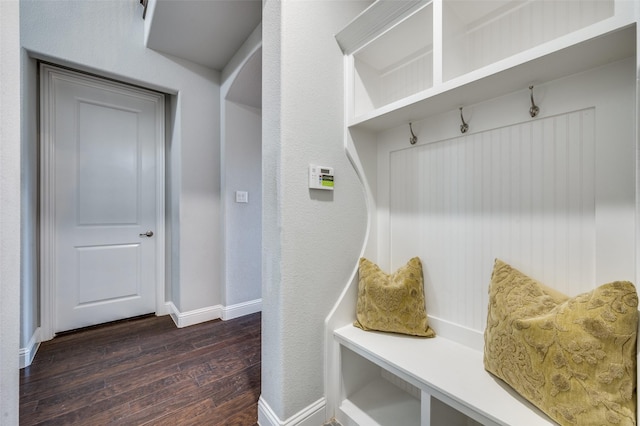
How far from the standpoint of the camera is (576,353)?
0.74 m

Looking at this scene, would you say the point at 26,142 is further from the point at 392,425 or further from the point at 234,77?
the point at 392,425

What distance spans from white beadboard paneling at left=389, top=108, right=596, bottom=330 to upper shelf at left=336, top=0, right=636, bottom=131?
19 cm

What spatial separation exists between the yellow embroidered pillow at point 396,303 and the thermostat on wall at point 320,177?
0.53 metres

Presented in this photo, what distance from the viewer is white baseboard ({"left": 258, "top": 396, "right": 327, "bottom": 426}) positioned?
1.20 meters

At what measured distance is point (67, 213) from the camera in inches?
88.7

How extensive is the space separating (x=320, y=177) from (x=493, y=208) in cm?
79

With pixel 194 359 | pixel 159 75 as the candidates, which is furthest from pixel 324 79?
pixel 194 359

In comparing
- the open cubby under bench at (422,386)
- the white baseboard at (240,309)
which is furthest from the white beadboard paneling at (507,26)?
the white baseboard at (240,309)

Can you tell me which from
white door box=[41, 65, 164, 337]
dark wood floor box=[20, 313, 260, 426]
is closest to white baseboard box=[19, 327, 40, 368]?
dark wood floor box=[20, 313, 260, 426]

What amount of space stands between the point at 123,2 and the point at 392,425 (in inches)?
139

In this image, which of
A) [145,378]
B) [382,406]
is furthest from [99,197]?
[382,406]

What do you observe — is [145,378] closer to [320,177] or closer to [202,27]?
[320,177]

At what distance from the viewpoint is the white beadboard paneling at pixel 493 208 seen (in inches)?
37.0

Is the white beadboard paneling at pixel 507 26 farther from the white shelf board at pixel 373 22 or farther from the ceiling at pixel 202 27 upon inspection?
the ceiling at pixel 202 27
